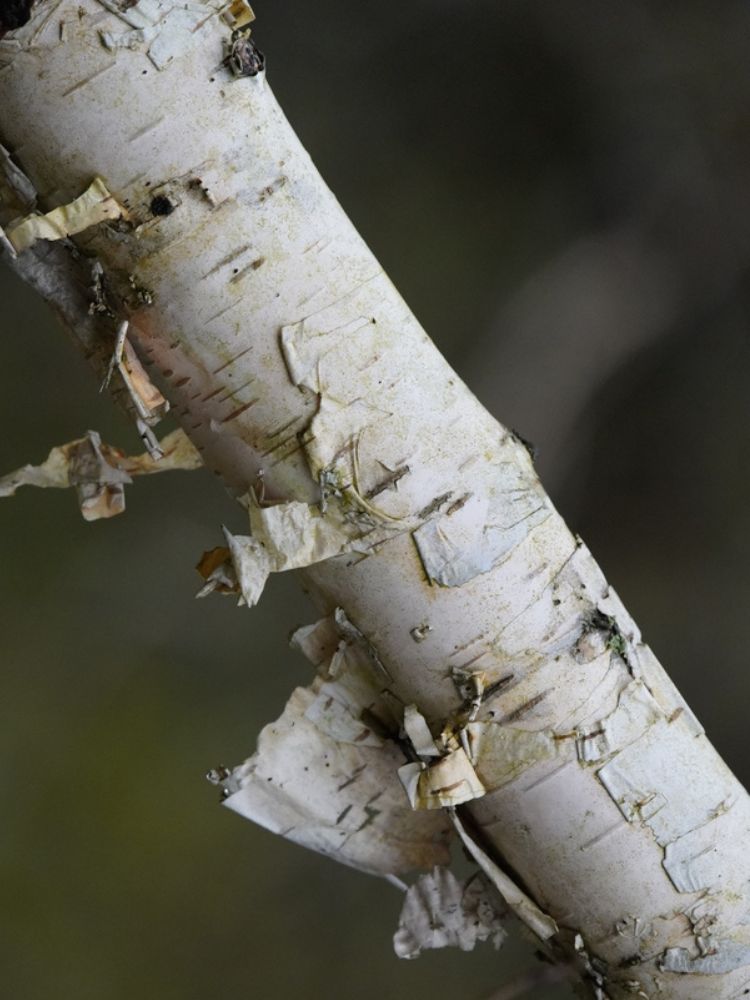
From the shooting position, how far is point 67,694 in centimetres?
123

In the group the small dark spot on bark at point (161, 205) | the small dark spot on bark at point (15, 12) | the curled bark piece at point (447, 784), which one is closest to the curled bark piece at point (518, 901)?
the curled bark piece at point (447, 784)

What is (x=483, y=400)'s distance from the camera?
1.19 metres

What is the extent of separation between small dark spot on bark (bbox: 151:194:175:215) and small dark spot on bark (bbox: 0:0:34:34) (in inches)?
4.4

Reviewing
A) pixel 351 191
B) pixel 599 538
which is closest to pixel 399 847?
pixel 599 538

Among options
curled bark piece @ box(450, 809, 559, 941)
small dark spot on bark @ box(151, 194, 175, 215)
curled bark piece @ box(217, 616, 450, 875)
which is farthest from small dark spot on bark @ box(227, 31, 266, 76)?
curled bark piece @ box(450, 809, 559, 941)

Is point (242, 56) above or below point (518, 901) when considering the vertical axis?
above

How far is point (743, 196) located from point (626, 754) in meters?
0.73

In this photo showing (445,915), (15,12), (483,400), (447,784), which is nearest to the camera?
(15,12)

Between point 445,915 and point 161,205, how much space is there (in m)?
0.57

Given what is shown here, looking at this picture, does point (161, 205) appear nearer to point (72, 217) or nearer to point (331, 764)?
point (72, 217)

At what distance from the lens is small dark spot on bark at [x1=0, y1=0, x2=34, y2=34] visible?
522 mm

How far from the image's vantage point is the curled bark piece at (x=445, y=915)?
0.77 m

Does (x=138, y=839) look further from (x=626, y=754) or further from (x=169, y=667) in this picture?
(x=626, y=754)

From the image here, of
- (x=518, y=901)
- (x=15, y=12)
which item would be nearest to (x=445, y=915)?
(x=518, y=901)
